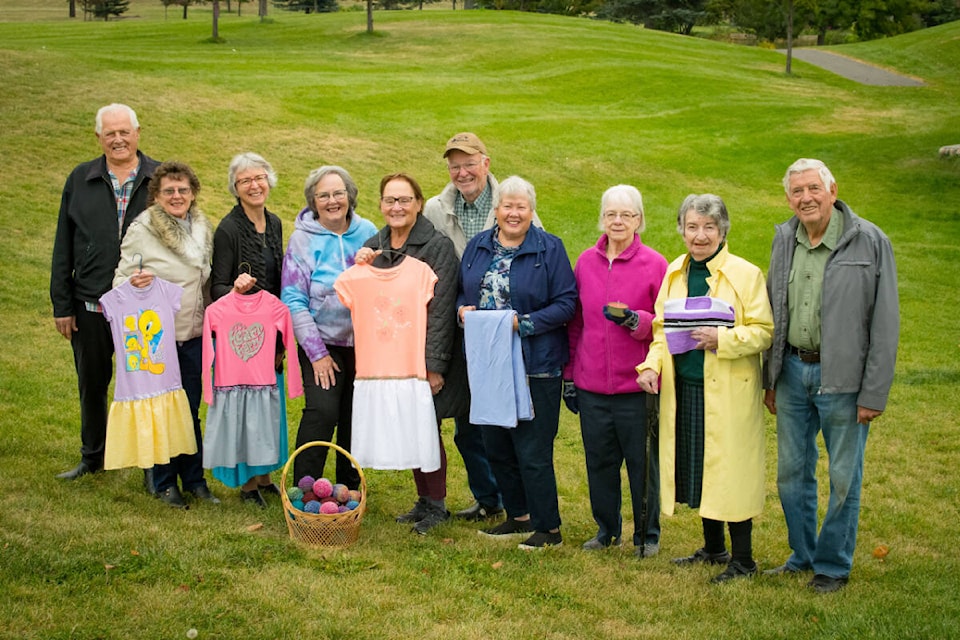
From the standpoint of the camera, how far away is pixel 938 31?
4425 cm

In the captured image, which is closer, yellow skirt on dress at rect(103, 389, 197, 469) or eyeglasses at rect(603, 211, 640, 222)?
eyeglasses at rect(603, 211, 640, 222)

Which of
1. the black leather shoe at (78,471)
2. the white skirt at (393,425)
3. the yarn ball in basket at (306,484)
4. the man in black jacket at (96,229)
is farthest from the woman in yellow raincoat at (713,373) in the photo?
the black leather shoe at (78,471)

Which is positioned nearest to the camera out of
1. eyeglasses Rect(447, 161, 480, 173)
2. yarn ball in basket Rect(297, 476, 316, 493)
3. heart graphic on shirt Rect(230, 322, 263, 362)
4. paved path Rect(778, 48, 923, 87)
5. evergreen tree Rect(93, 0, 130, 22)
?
yarn ball in basket Rect(297, 476, 316, 493)

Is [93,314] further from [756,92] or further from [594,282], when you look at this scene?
[756,92]

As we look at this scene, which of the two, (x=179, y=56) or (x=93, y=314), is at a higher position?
(x=179, y=56)

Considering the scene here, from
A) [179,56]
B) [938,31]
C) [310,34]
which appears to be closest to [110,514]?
[179,56]

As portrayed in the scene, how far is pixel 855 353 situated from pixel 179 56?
94.1 feet

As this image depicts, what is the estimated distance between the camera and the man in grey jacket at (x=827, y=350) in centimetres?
504

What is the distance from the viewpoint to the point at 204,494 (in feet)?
21.4

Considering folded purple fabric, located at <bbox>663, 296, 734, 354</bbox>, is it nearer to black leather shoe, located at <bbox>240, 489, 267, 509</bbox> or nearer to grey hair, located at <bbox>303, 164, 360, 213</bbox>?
grey hair, located at <bbox>303, 164, 360, 213</bbox>

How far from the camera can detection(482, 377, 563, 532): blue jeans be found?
5867mm

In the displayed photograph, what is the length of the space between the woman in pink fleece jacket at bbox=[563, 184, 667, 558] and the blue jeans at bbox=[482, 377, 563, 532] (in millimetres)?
198

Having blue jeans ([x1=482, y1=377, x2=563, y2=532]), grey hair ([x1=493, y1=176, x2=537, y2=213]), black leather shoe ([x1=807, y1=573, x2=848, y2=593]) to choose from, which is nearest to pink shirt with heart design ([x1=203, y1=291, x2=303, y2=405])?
blue jeans ([x1=482, y1=377, x2=563, y2=532])

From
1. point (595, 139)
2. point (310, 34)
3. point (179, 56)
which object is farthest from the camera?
point (310, 34)
